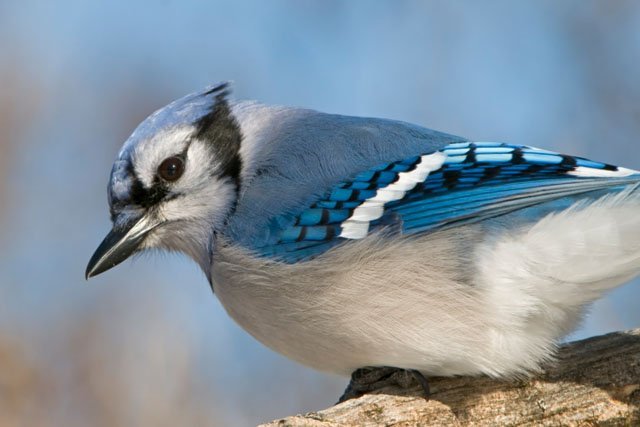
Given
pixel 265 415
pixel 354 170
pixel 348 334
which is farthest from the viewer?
pixel 265 415

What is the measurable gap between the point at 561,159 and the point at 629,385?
0.62 meters

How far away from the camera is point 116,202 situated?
308 cm

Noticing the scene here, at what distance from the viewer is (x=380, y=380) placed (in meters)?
2.88

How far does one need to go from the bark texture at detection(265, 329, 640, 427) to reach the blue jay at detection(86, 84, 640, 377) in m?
0.07

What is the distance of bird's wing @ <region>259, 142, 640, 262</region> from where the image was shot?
2738mm

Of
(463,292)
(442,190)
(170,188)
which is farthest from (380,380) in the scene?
(170,188)

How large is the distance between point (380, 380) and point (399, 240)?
0.40 metres

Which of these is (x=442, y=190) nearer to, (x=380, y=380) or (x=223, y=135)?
(x=380, y=380)

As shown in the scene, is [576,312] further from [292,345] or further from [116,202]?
[116,202]

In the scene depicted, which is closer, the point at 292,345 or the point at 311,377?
the point at 292,345

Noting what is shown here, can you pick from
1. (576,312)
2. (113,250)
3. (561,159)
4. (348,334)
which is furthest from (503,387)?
(113,250)

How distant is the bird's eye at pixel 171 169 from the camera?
3085mm

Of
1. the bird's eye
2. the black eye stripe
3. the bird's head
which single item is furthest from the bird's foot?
the bird's eye

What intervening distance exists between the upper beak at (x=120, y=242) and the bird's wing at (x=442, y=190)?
17.1 inches
